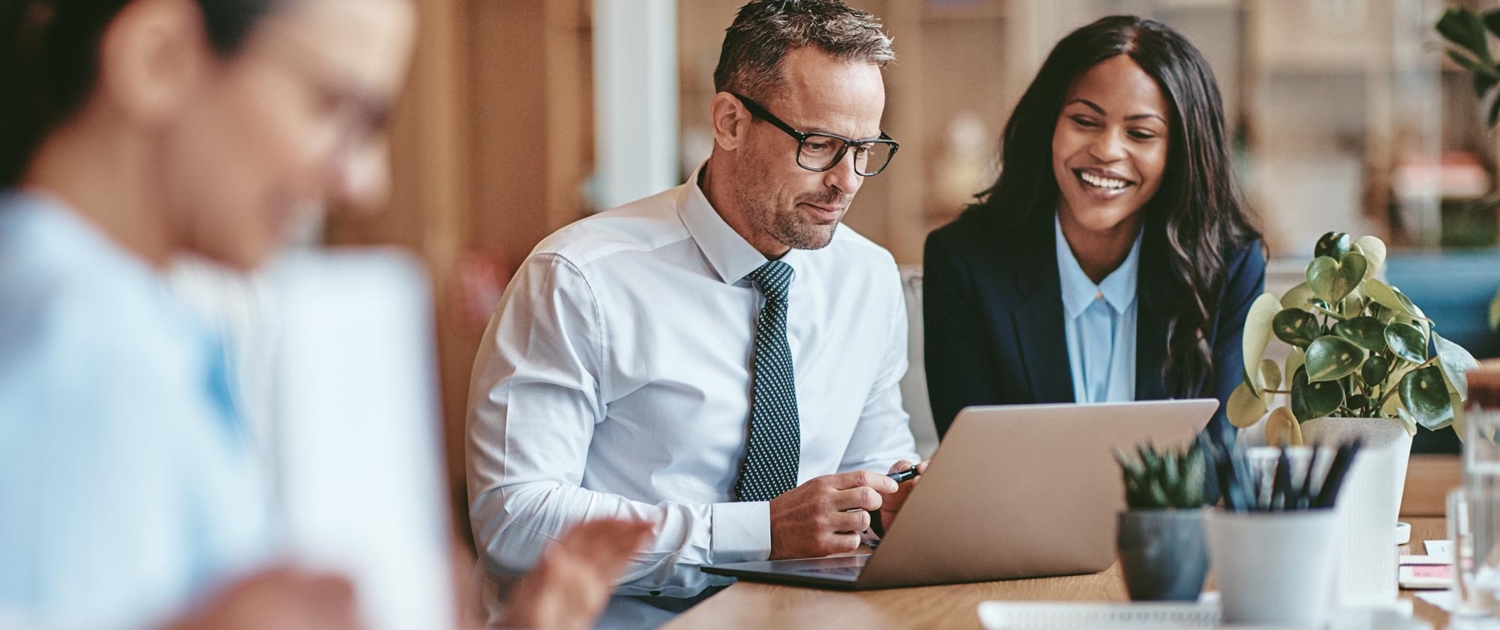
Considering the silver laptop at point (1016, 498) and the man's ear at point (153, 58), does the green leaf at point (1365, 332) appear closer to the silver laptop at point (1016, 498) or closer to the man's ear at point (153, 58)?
the silver laptop at point (1016, 498)

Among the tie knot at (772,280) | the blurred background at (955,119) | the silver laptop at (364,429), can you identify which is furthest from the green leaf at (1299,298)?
the blurred background at (955,119)

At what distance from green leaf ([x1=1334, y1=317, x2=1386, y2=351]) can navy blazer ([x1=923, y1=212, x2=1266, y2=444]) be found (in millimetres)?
604

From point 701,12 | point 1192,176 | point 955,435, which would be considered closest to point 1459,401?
point 955,435

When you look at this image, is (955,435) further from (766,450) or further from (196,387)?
(196,387)

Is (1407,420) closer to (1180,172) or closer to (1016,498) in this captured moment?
(1016,498)

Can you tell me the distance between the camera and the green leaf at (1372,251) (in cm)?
134

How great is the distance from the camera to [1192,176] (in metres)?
1.94

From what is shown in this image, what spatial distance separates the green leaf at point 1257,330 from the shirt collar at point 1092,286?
601mm

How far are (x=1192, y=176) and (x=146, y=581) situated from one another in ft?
5.61

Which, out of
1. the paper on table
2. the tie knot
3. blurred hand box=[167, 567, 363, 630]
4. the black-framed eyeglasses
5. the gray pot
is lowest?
the paper on table

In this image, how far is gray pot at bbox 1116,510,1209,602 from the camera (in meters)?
1.05

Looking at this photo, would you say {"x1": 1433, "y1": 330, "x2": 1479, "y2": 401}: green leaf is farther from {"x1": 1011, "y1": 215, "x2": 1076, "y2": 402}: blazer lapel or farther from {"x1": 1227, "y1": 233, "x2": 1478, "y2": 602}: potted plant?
{"x1": 1011, "y1": 215, "x2": 1076, "y2": 402}: blazer lapel

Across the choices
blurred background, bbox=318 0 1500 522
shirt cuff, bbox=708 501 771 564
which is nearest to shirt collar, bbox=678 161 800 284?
shirt cuff, bbox=708 501 771 564

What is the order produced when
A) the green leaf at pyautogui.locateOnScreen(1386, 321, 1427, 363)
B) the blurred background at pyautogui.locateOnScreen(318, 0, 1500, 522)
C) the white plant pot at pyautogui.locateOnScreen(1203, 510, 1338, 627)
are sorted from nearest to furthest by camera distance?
the white plant pot at pyautogui.locateOnScreen(1203, 510, 1338, 627)
the green leaf at pyautogui.locateOnScreen(1386, 321, 1427, 363)
the blurred background at pyautogui.locateOnScreen(318, 0, 1500, 522)
